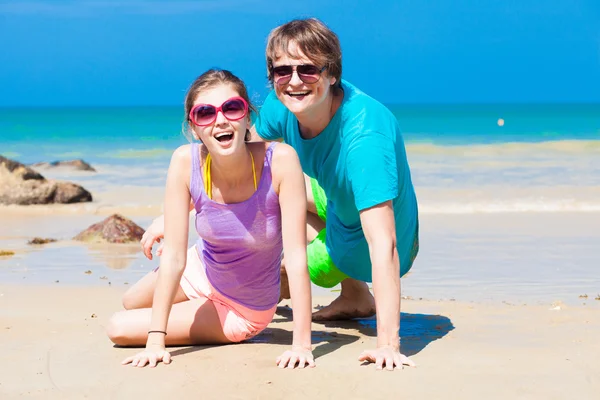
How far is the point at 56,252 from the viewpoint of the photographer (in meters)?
7.46

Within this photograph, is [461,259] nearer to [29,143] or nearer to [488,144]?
[488,144]

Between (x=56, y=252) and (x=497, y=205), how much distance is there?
21.3 ft

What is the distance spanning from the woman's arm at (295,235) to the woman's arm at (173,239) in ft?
1.46

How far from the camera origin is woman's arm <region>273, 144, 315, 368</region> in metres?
3.74

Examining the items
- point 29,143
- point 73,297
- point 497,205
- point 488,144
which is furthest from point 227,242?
point 29,143

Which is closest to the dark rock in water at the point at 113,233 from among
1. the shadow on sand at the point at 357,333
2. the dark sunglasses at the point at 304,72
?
the shadow on sand at the point at 357,333

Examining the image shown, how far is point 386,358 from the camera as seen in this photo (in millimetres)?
3600

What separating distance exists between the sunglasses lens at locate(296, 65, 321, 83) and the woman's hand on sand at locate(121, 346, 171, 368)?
1424mm

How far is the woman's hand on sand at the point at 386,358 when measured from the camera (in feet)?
11.8

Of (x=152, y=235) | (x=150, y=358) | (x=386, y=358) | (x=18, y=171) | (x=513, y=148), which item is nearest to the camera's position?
(x=386, y=358)

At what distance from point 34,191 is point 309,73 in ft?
29.0

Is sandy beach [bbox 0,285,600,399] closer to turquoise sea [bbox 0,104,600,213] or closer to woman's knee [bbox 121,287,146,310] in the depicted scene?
→ woman's knee [bbox 121,287,146,310]

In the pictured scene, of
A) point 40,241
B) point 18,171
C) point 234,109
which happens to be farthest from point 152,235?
point 18,171

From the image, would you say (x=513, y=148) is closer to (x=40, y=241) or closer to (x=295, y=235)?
(x=40, y=241)
